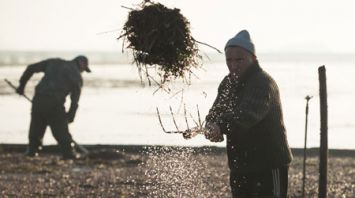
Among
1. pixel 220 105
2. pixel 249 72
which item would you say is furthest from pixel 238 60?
pixel 220 105

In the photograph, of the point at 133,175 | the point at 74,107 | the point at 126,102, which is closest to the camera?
the point at 133,175

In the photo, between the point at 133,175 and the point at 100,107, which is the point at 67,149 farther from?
the point at 100,107

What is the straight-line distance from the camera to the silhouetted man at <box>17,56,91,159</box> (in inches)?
565

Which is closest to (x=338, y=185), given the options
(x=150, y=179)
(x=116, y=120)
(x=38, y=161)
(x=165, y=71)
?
(x=150, y=179)

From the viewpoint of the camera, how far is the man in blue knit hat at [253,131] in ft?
19.6

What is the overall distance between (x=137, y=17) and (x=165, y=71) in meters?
0.52

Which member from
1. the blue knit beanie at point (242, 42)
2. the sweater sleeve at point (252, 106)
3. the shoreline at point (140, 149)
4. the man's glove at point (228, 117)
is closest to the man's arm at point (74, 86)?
the shoreline at point (140, 149)

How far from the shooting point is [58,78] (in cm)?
1438

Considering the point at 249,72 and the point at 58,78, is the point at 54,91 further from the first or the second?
the point at 249,72

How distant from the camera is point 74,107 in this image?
47.7 feet

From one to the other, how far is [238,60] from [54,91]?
8680mm

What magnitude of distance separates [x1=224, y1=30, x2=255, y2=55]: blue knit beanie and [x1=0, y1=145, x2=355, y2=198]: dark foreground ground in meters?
4.26

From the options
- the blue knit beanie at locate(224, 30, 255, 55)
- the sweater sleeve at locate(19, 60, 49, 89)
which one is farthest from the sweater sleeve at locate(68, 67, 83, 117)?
the blue knit beanie at locate(224, 30, 255, 55)

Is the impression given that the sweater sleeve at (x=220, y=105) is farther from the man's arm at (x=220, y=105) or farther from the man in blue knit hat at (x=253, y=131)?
the man in blue knit hat at (x=253, y=131)
